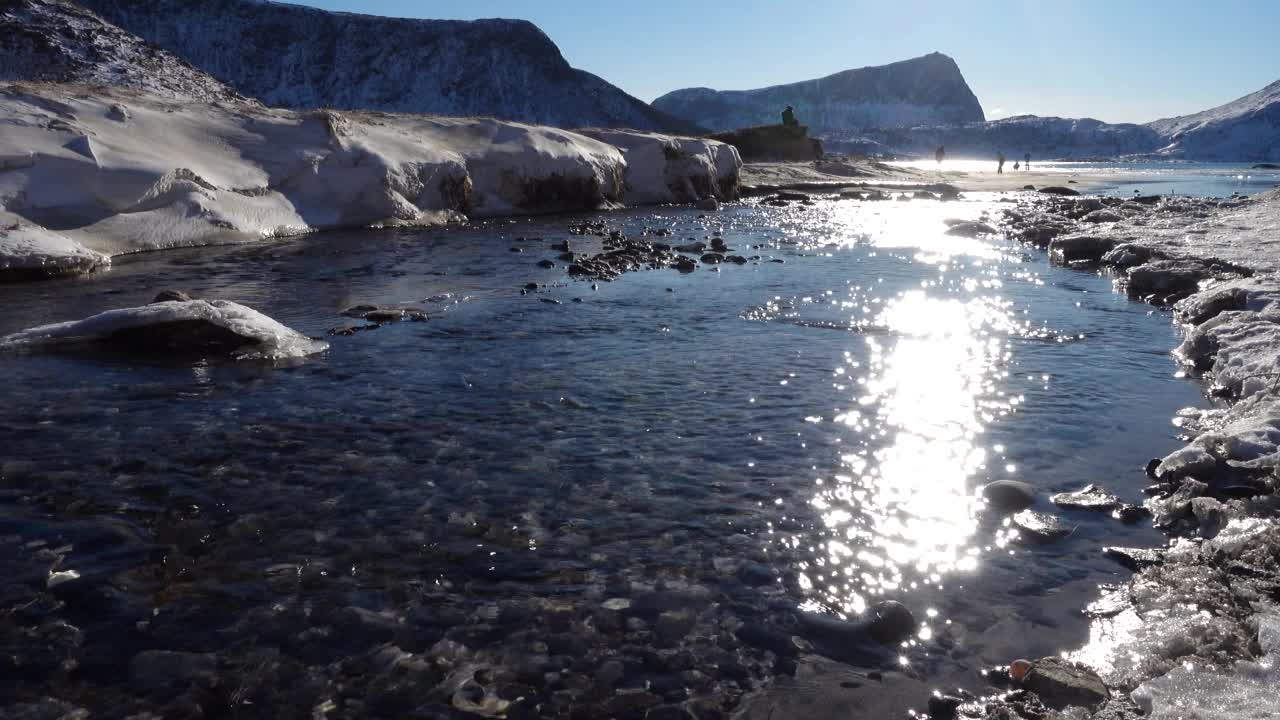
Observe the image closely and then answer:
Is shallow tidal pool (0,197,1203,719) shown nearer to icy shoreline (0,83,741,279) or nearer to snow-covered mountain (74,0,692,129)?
icy shoreline (0,83,741,279)

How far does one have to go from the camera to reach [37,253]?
49.0ft

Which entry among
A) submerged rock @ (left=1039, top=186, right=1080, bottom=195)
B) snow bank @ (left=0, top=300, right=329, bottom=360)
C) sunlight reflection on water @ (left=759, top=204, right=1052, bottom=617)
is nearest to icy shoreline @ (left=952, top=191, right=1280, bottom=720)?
sunlight reflection on water @ (left=759, top=204, right=1052, bottom=617)

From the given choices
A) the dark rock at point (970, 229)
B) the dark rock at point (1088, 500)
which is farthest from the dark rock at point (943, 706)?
the dark rock at point (970, 229)

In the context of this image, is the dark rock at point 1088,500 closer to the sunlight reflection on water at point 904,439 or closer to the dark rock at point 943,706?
the sunlight reflection on water at point 904,439

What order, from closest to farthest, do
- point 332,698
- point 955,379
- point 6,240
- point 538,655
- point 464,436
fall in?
point 332,698
point 538,655
point 464,436
point 955,379
point 6,240

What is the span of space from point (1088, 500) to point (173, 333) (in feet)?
33.2

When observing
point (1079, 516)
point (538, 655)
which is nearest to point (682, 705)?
point (538, 655)

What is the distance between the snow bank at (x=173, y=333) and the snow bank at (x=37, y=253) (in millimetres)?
5897

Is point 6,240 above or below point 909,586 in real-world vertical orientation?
above

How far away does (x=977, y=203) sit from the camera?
146 ft

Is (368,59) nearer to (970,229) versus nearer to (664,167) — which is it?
(664,167)

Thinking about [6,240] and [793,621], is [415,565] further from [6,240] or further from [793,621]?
[6,240]

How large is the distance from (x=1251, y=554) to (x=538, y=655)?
14.1ft

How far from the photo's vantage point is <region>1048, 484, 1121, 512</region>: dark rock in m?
5.82
